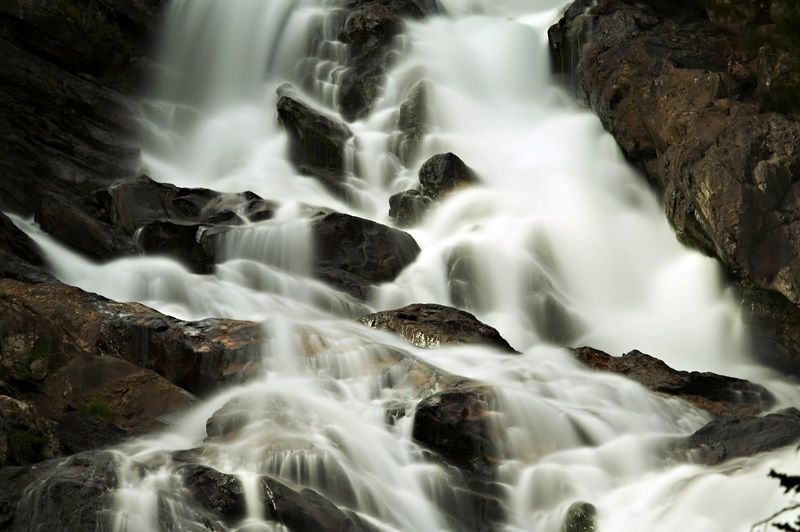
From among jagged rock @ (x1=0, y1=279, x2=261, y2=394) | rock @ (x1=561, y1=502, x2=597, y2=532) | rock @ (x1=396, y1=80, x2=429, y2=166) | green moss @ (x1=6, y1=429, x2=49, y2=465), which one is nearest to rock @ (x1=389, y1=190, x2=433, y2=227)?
rock @ (x1=396, y1=80, x2=429, y2=166)

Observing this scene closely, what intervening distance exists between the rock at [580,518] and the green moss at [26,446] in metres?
4.49

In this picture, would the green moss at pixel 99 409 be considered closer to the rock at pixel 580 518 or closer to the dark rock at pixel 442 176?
the rock at pixel 580 518

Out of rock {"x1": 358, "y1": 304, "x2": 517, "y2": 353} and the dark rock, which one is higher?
the dark rock

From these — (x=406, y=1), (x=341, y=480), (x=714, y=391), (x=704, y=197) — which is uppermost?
(x=406, y=1)

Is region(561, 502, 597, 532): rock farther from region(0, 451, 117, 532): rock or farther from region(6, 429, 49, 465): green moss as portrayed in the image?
region(6, 429, 49, 465): green moss

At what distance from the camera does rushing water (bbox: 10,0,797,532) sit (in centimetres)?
805

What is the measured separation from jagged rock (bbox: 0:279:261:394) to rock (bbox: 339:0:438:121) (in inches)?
490

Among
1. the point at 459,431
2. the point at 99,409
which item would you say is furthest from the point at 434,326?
the point at 99,409

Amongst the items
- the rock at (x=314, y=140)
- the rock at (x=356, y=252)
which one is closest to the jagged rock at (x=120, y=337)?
the rock at (x=356, y=252)

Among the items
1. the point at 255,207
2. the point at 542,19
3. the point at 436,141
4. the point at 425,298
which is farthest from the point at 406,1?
the point at 425,298

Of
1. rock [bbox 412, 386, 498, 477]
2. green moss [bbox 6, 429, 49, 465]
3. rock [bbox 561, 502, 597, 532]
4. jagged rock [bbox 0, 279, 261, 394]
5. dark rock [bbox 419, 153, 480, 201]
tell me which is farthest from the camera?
dark rock [bbox 419, 153, 480, 201]

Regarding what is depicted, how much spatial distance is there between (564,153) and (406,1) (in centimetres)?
832

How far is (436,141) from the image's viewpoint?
67.9 ft

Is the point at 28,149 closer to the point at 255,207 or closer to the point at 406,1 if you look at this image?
the point at 255,207
